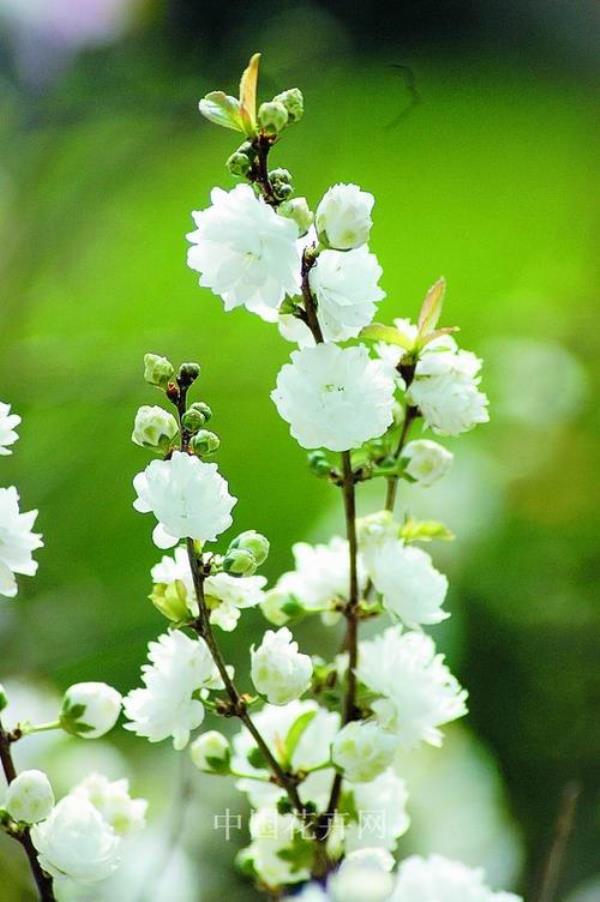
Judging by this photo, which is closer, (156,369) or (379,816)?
(156,369)

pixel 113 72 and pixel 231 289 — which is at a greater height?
pixel 231 289

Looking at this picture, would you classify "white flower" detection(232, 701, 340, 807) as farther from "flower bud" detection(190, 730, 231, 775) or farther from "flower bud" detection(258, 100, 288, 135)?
"flower bud" detection(258, 100, 288, 135)

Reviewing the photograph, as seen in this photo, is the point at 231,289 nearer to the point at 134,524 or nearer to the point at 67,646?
the point at 67,646

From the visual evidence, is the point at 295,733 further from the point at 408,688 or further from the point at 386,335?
the point at 386,335

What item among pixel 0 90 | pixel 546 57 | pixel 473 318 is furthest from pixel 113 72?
pixel 546 57

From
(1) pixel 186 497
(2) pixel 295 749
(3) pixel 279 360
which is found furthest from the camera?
(3) pixel 279 360

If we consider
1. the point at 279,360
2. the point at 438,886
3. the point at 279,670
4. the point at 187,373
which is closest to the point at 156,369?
the point at 187,373
